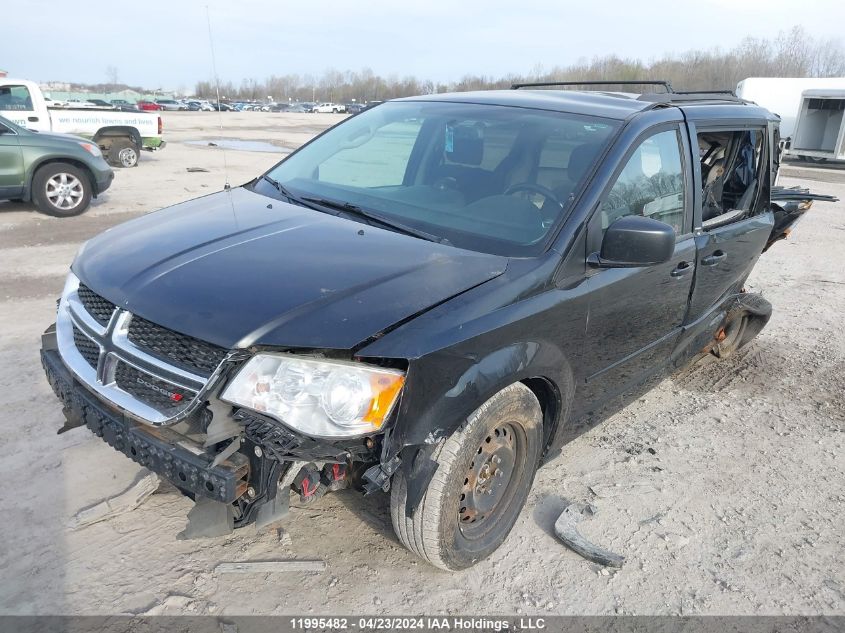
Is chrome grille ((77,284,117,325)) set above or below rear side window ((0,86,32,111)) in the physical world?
below

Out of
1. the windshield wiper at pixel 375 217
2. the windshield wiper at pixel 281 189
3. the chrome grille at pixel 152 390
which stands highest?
the windshield wiper at pixel 281 189

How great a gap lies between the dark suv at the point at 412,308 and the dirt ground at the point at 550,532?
29cm

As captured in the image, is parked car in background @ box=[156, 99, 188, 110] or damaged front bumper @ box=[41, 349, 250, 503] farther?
parked car in background @ box=[156, 99, 188, 110]

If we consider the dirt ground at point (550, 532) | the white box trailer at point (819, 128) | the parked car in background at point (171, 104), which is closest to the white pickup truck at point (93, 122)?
the dirt ground at point (550, 532)

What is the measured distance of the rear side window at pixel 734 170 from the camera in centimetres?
429

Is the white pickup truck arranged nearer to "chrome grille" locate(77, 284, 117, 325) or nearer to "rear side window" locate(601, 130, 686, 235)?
"chrome grille" locate(77, 284, 117, 325)

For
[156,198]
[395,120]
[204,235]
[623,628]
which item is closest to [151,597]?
[204,235]

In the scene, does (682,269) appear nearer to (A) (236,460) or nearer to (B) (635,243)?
(B) (635,243)

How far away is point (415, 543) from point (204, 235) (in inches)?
62.4

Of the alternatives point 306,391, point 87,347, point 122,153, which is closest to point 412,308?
point 306,391

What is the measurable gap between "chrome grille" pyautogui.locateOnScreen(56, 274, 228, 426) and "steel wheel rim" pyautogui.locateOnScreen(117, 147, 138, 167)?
46.6 feet

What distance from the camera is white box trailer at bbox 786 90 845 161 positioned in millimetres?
22547

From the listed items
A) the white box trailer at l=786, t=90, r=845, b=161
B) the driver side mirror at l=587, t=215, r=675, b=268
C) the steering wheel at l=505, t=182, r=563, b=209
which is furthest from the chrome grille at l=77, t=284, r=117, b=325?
the white box trailer at l=786, t=90, r=845, b=161

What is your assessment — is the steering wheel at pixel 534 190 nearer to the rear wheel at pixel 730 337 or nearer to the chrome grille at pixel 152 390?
the chrome grille at pixel 152 390
